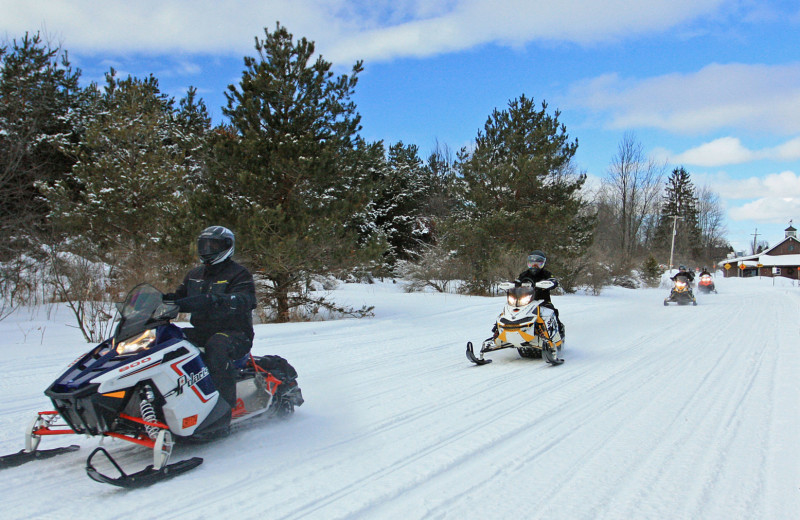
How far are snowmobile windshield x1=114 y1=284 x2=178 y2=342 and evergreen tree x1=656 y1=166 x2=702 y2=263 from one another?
248 feet

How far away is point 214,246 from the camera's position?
4.50 meters

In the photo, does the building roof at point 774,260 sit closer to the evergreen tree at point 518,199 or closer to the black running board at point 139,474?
the evergreen tree at point 518,199

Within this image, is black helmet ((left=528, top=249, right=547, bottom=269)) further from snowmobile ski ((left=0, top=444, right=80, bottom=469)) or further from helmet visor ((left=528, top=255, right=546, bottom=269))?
snowmobile ski ((left=0, top=444, right=80, bottom=469))

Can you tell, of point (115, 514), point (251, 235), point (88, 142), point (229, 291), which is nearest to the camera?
point (115, 514)

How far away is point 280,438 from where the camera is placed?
445 centimetres

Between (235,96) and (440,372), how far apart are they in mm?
9739

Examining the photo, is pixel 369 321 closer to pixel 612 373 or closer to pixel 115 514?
pixel 612 373

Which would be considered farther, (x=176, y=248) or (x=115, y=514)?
(x=176, y=248)

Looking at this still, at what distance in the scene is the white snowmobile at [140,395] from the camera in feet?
11.2

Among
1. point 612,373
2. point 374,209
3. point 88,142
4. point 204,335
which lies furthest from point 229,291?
point 374,209

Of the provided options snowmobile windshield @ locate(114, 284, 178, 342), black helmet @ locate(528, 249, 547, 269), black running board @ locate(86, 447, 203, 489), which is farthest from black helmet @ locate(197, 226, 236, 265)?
black helmet @ locate(528, 249, 547, 269)

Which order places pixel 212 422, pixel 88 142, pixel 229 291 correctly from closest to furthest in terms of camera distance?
pixel 212 422
pixel 229 291
pixel 88 142

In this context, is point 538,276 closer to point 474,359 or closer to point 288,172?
point 474,359

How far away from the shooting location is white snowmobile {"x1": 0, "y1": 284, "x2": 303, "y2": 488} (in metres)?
3.41
